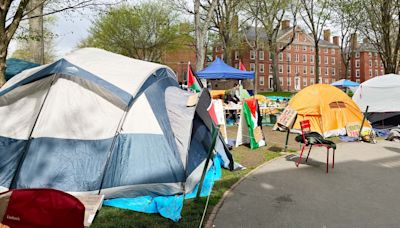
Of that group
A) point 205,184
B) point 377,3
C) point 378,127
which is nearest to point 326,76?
point 377,3

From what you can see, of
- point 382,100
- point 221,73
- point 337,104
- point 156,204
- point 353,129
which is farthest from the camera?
point 221,73

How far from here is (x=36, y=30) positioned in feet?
38.6

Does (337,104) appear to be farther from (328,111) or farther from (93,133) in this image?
(93,133)

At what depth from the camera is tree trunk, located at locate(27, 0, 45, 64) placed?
10892 millimetres

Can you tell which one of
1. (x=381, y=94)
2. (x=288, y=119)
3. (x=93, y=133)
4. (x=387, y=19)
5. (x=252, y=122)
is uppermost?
(x=387, y=19)

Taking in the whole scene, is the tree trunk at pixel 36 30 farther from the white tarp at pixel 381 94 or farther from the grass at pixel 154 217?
the white tarp at pixel 381 94

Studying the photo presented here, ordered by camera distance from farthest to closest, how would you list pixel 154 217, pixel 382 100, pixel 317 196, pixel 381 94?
1. pixel 381 94
2. pixel 382 100
3. pixel 317 196
4. pixel 154 217

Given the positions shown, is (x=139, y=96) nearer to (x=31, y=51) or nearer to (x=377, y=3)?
(x=31, y=51)

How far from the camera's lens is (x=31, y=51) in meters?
12.8

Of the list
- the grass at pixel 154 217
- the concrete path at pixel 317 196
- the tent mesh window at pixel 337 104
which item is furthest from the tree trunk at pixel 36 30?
the tent mesh window at pixel 337 104

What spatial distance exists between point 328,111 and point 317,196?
6638 mm

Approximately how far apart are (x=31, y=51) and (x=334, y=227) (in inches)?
505

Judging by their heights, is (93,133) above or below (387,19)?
below

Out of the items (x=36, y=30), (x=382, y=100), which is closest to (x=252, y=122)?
(x=382, y=100)
